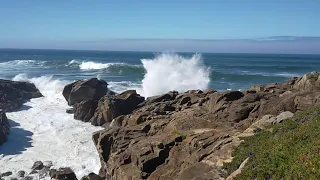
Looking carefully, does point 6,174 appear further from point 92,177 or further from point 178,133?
point 178,133

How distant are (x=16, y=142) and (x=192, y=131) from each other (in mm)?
13959

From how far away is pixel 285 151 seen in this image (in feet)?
34.3

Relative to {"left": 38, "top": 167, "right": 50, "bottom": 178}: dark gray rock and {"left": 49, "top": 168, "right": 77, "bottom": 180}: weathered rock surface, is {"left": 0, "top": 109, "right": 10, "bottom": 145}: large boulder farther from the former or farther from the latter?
{"left": 49, "top": 168, "right": 77, "bottom": 180}: weathered rock surface

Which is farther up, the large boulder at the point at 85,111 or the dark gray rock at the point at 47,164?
the large boulder at the point at 85,111

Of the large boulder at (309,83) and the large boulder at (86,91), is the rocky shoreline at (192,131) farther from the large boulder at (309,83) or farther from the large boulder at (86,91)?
the large boulder at (86,91)

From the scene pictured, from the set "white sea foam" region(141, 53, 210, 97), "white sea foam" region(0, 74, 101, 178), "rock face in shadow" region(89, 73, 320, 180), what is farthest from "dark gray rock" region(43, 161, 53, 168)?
"white sea foam" region(141, 53, 210, 97)

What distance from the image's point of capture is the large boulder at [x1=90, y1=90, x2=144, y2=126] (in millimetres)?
28438

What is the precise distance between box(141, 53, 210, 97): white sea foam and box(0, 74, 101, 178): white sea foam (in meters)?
11.9

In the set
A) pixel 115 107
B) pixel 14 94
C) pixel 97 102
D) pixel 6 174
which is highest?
pixel 115 107

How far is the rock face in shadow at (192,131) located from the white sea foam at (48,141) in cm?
246

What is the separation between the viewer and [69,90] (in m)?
38.9

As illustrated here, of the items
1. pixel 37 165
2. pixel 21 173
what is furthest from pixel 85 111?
pixel 21 173

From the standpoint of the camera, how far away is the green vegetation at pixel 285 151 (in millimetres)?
8909

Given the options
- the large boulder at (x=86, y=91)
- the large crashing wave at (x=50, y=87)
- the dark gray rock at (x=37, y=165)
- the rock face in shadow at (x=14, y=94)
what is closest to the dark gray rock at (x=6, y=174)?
the dark gray rock at (x=37, y=165)
